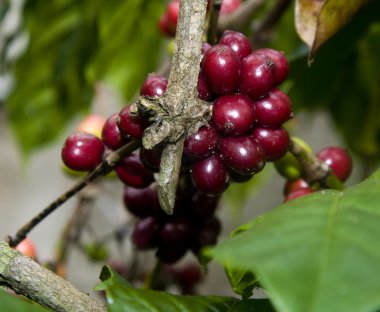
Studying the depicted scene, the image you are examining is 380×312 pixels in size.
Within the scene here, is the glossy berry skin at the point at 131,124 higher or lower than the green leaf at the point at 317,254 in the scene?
higher

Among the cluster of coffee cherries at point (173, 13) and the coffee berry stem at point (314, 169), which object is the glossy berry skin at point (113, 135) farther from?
the cluster of coffee cherries at point (173, 13)

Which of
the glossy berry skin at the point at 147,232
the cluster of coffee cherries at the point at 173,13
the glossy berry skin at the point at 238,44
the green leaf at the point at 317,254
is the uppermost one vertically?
the cluster of coffee cherries at the point at 173,13

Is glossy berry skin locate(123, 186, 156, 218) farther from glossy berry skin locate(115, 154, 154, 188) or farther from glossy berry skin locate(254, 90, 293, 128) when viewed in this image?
glossy berry skin locate(254, 90, 293, 128)

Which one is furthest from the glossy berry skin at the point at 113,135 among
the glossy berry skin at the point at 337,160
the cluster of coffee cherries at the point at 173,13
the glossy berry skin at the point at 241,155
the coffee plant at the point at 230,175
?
the cluster of coffee cherries at the point at 173,13

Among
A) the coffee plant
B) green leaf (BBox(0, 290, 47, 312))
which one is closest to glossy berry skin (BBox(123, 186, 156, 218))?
the coffee plant

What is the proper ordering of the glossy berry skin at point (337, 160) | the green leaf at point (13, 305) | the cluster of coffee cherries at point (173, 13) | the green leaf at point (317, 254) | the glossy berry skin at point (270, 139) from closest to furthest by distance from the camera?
the green leaf at point (317, 254)
the green leaf at point (13, 305)
the glossy berry skin at point (270, 139)
the glossy berry skin at point (337, 160)
the cluster of coffee cherries at point (173, 13)

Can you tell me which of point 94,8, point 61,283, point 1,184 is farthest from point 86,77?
point 1,184

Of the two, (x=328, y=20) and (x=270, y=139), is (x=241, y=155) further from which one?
(x=328, y=20)
